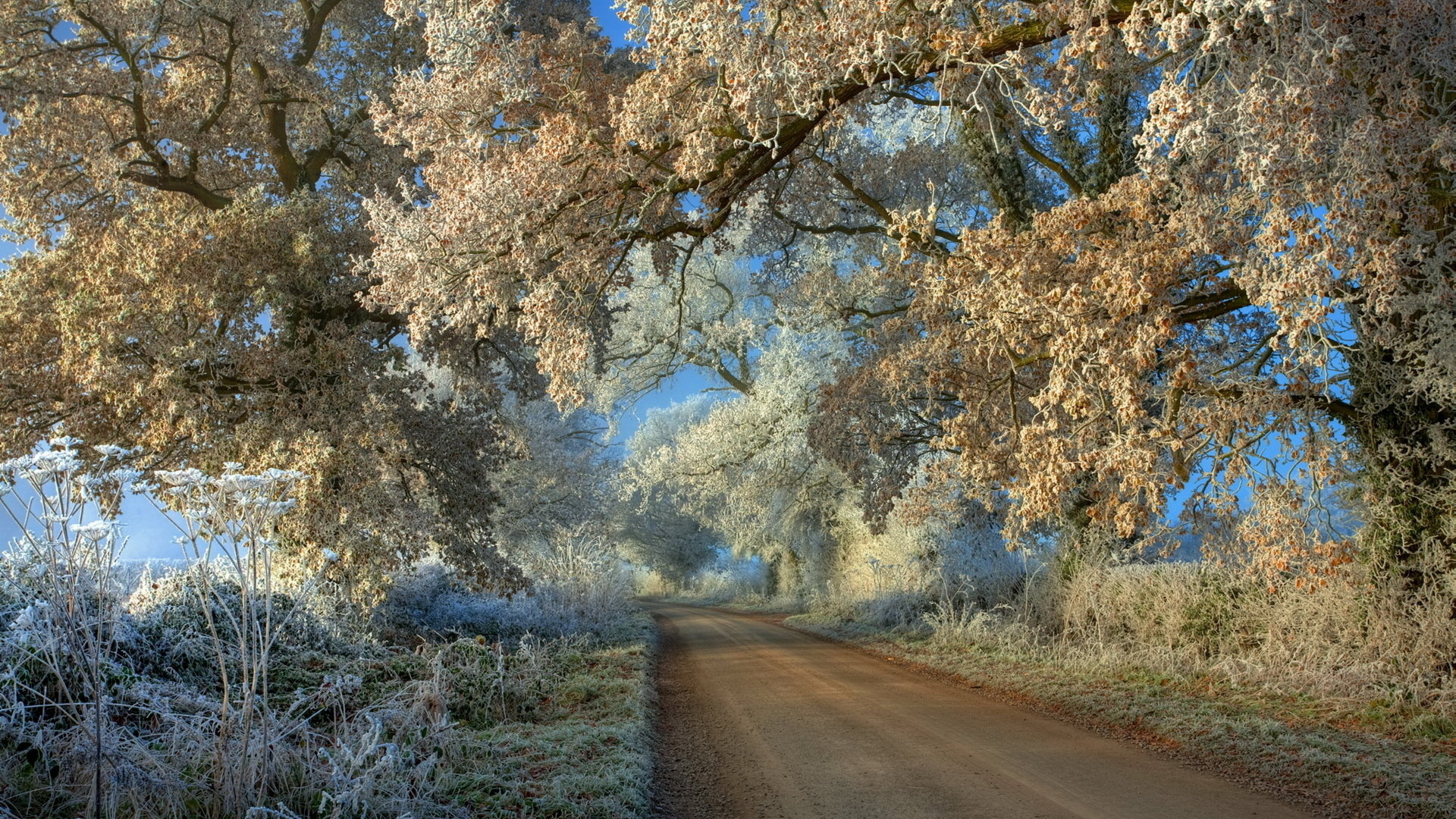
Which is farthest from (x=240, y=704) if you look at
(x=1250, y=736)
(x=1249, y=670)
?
(x=1249, y=670)

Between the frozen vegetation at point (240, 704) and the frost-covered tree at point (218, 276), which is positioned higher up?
the frost-covered tree at point (218, 276)

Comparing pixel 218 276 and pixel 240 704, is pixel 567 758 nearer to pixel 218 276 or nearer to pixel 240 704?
pixel 240 704

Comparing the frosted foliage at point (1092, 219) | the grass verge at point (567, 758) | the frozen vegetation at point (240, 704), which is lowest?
the grass verge at point (567, 758)

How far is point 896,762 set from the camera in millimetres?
6719

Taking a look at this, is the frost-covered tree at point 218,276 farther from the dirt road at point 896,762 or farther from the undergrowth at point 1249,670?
the undergrowth at point 1249,670

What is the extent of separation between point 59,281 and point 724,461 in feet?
51.8

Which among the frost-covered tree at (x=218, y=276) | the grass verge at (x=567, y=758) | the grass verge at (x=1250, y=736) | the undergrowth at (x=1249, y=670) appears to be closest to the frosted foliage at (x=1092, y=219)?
the undergrowth at (x=1249, y=670)

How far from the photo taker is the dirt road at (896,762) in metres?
5.65

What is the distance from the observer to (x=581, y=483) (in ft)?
84.6

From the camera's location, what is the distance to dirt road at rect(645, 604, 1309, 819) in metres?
5.65

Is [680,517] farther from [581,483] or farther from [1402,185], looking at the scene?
[1402,185]

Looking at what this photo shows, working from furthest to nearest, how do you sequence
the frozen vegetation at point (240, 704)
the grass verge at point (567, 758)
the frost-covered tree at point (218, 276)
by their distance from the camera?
the frost-covered tree at point (218, 276)
the grass verge at point (567, 758)
the frozen vegetation at point (240, 704)

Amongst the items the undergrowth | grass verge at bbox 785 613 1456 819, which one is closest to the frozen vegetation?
grass verge at bbox 785 613 1456 819

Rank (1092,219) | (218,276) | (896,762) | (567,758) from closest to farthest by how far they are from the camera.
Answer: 1. (567,758)
2. (896,762)
3. (1092,219)
4. (218,276)
